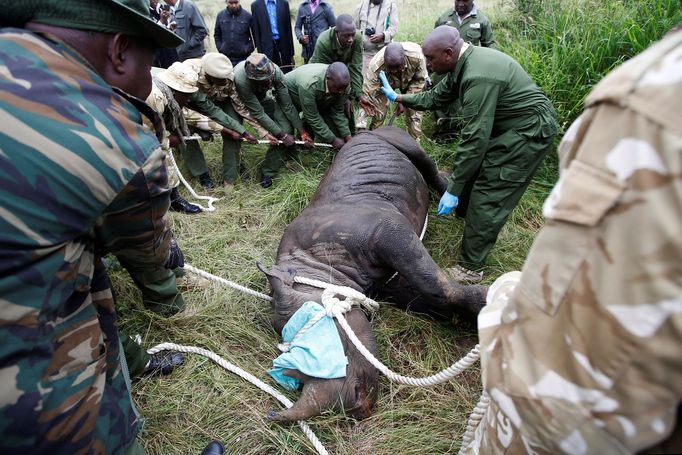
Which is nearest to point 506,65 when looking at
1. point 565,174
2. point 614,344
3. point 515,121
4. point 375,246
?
point 515,121

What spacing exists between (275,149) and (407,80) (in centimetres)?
217

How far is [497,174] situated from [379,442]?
236 centimetres

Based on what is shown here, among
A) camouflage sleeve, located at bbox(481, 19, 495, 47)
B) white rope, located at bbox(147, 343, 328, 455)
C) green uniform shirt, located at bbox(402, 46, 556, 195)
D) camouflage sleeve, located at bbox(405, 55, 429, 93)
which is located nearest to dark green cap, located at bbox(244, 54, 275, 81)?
camouflage sleeve, located at bbox(405, 55, 429, 93)

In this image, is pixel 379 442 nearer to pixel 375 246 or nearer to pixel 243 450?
pixel 243 450

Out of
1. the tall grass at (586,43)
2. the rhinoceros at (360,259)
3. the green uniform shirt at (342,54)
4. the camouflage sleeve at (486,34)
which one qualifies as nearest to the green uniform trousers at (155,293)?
the rhinoceros at (360,259)

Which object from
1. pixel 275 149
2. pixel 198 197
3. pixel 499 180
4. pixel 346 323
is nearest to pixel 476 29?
pixel 275 149

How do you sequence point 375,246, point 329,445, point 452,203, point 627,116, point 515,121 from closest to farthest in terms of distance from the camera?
point 627,116
point 329,445
point 375,246
point 515,121
point 452,203

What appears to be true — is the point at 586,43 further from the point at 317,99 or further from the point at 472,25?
the point at 317,99

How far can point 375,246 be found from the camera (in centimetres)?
317

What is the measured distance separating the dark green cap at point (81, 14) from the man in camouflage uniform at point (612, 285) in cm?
158

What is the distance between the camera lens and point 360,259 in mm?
3229

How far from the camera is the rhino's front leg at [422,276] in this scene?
2.95 metres

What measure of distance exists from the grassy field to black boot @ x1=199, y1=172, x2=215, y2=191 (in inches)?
36.5

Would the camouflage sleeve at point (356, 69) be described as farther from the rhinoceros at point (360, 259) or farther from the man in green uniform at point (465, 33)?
the rhinoceros at point (360, 259)
